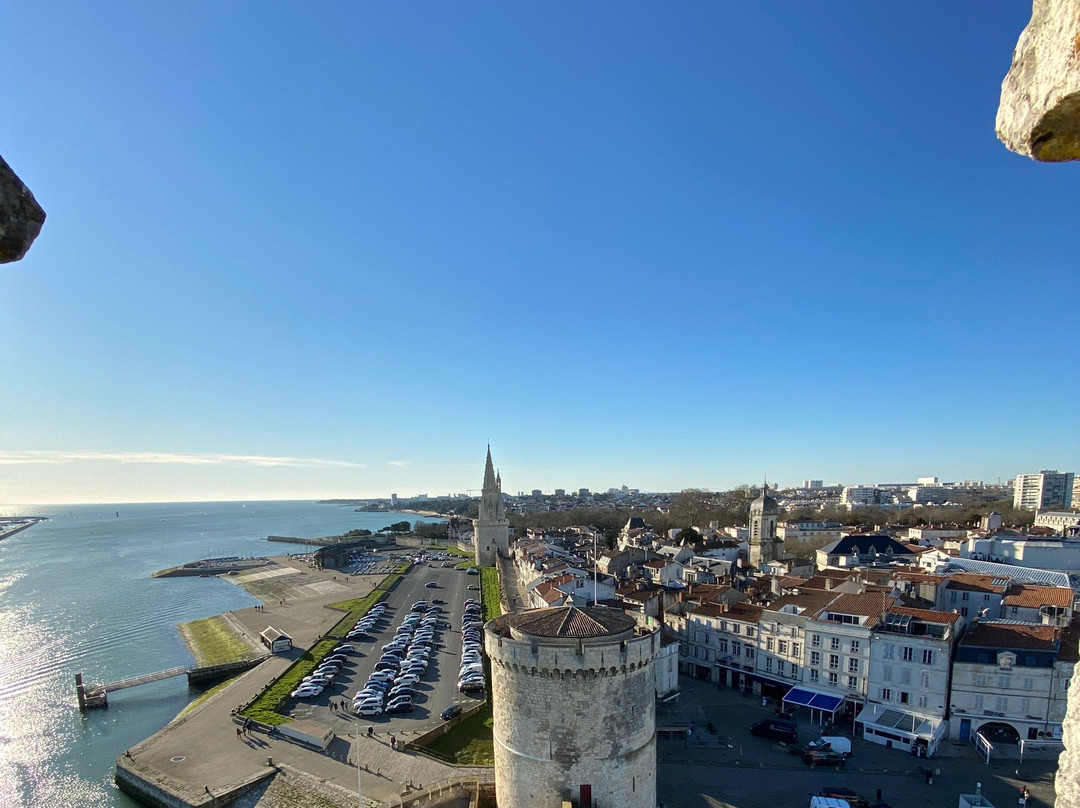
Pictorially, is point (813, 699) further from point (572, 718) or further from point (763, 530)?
point (763, 530)

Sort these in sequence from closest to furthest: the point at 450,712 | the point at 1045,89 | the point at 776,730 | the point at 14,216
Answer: the point at 1045,89
the point at 14,216
the point at 776,730
the point at 450,712

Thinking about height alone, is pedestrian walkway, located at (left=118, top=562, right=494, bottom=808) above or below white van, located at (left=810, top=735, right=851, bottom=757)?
below

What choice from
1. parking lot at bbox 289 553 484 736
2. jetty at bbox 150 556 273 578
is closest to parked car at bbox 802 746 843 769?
parking lot at bbox 289 553 484 736

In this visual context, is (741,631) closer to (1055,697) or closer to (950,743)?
(950,743)

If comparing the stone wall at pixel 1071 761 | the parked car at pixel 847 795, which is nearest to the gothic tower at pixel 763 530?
the parked car at pixel 847 795

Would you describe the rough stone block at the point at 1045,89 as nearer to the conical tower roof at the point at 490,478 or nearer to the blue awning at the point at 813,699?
the blue awning at the point at 813,699

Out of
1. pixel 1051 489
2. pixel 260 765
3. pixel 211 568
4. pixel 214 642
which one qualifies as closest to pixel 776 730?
pixel 260 765

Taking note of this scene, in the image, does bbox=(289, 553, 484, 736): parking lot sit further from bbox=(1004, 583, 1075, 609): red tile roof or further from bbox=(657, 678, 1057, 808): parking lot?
bbox=(1004, 583, 1075, 609): red tile roof
